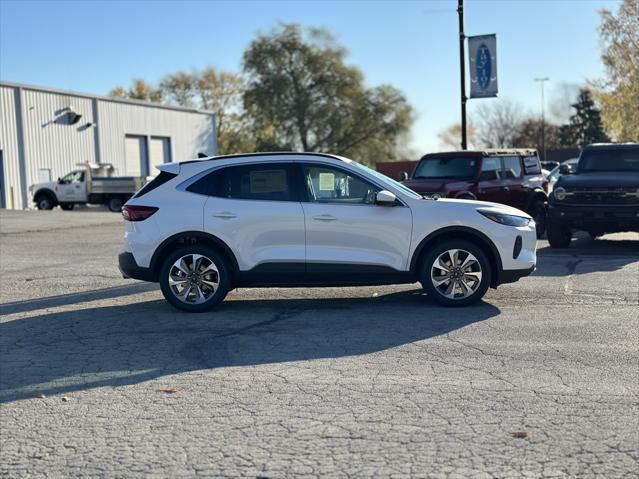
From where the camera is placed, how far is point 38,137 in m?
41.1

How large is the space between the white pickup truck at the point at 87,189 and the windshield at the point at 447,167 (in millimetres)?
20656

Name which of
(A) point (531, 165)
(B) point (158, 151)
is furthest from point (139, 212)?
(B) point (158, 151)

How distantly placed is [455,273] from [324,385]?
11.2 feet

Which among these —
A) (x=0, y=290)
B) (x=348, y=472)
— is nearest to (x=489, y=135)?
(x=0, y=290)

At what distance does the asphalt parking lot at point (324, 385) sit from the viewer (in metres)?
4.41

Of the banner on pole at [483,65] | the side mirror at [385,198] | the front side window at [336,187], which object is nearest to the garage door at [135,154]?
the banner on pole at [483,65]

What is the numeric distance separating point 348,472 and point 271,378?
A: 77.2 inches

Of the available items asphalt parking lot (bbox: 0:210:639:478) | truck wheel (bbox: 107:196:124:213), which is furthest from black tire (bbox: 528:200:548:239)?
truck wheel (bbox: 107:196:124:213)

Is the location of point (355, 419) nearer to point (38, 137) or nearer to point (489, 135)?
point (38, 137)

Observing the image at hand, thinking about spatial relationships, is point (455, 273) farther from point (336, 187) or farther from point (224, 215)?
point (224, 215)

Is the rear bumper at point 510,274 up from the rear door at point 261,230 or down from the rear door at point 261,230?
down

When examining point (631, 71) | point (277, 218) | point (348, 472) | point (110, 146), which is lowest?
point (348, 472)

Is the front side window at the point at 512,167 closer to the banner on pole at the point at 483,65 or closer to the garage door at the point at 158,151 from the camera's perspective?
the banner on pole at the point at 483,65

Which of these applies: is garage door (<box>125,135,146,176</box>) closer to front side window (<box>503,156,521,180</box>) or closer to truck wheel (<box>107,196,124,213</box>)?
truck wheel (<box>107,196,124,213</box>)
